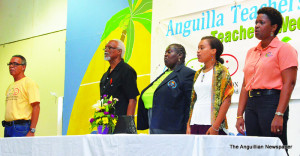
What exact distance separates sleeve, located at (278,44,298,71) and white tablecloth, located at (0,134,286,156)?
995mm

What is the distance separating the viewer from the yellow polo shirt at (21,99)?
3975 mm

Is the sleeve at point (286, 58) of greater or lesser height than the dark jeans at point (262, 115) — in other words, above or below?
above

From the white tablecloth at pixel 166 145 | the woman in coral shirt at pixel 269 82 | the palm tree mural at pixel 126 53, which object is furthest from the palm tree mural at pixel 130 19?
the white tablecloth at pixel 166 145

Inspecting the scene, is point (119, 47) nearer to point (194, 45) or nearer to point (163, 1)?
point (194, 45)

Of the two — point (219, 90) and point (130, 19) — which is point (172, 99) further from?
point (130, 19)

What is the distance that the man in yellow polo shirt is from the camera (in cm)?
394

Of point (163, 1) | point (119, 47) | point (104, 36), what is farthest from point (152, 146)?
point (104, 36)

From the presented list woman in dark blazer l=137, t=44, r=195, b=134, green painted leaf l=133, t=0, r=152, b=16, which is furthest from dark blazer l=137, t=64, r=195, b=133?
green painted leaf l=133, t=0, r=152, b=16

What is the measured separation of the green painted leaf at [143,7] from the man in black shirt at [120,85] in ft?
5.15

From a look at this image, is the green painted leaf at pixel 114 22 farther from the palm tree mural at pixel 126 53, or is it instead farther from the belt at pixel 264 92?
the belt at pixel 264 92

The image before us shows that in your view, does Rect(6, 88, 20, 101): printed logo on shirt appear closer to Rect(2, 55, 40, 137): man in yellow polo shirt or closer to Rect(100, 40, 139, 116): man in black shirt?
Rect(2, 55, 40, 137): man in yellow polo shirt

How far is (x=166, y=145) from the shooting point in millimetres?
1654

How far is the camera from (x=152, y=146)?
1.67m

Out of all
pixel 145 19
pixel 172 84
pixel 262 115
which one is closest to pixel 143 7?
pixel 145 19
